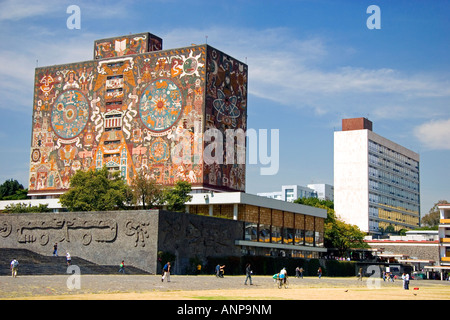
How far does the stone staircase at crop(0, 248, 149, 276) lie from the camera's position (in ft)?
143

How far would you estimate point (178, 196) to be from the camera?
2633 inches

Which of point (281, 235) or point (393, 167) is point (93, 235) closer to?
point (281, 235)

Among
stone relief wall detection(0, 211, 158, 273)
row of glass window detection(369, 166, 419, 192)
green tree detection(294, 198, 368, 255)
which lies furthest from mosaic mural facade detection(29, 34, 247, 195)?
row of glass window detection(369, 166, 419, 192)

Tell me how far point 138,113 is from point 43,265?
32764mm

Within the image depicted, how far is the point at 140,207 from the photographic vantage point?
7150cm

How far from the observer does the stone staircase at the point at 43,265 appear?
143 feet

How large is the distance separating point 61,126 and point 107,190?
1683 centimetres

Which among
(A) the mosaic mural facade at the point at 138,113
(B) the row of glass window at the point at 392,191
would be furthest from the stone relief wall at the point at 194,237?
(B) the row of glass window at the point at 392,191

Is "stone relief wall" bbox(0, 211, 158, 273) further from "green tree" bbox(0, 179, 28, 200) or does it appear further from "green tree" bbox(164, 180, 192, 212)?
"green tree" bbox(0, 179, 28, 200)

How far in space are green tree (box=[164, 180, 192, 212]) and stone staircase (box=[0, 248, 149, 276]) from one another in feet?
53.4
